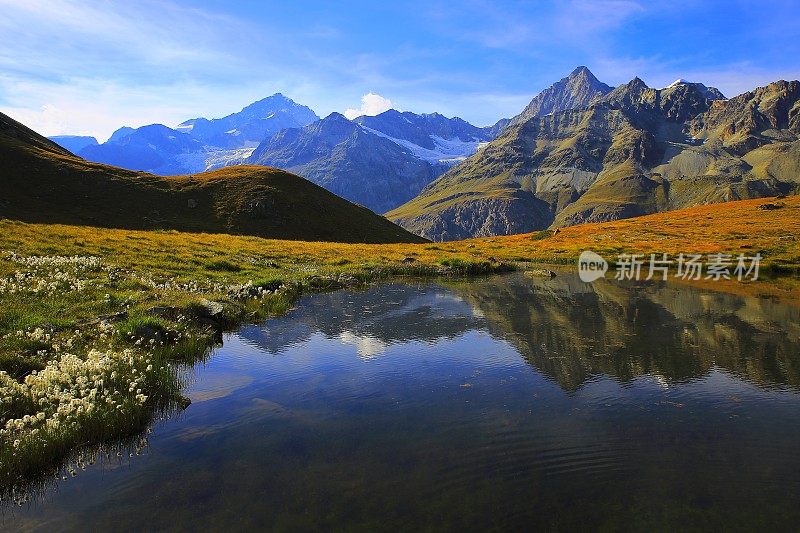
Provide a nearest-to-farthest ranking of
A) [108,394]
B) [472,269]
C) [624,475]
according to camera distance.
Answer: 1. [624,475]
2. [108,394]
3. [472,269]

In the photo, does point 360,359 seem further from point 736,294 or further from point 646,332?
point 736,294

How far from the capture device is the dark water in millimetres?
10469

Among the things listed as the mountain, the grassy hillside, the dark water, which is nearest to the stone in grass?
the grassy hillside

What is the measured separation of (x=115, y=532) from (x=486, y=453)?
29.2ft

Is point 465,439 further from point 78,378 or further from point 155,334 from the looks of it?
point 155,334

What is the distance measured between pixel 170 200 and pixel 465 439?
110 metres

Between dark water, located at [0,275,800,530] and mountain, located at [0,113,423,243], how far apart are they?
8269 centimetres

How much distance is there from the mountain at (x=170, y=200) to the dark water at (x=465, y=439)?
82690mm

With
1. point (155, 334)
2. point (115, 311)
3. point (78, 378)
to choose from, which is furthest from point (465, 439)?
point (115, 311)

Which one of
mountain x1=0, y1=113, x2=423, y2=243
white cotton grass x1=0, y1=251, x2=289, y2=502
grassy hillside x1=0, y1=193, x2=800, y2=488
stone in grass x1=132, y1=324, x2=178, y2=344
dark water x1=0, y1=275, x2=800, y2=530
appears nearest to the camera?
dark water x1=0, y1=275, x2=800, y2=530

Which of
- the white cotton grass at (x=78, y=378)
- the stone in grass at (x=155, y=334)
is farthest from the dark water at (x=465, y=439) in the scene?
the stone in grass at (x=155, y=334)

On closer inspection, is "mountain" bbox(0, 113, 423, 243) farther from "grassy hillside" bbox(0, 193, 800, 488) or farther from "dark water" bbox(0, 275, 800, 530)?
"dark water" bbox(0, 275, 800, 530)

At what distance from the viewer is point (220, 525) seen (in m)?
9.95

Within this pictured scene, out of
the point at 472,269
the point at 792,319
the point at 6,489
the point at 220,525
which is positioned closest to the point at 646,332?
the point at 792,319
